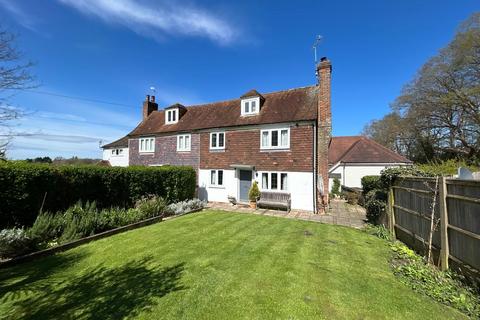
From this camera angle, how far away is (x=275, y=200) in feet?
54.7

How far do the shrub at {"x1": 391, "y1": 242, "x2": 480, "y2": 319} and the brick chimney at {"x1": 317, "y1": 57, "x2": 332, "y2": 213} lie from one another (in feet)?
28.8

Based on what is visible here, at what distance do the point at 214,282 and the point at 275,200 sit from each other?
11.9 m

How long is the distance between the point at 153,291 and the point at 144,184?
1032cm

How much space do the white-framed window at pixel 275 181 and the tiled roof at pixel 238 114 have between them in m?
3.82

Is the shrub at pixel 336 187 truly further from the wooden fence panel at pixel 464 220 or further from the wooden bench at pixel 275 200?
the wooden fence panel at pixel 464 220

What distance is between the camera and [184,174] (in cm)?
1778

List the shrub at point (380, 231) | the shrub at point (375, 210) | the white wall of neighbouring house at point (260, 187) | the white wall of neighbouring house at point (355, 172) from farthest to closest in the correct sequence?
the white wall of neighbouring house at point (355, 172) < the white wall of neighbouring house at point (260, 187) < the shrub at point (375, 210) < the shrub at point (380, 231)

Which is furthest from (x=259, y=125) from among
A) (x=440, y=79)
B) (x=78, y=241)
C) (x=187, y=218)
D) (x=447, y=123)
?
(x=447, y=123)

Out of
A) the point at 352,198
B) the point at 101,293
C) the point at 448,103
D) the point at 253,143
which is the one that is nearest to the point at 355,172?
the point at 352,198

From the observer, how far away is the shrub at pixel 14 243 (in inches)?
265

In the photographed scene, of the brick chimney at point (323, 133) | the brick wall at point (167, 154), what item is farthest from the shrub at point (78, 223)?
the brick chimney at point (323, 133)

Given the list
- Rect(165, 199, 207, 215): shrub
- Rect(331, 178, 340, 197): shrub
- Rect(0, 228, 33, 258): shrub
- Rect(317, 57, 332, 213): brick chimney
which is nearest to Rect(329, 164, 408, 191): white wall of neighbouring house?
Rect(331, 178, 340, 197): shrub

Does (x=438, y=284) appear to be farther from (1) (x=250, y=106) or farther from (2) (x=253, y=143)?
(1) (x=250, y=106)

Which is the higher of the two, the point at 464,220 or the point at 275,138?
the point at 275,138
